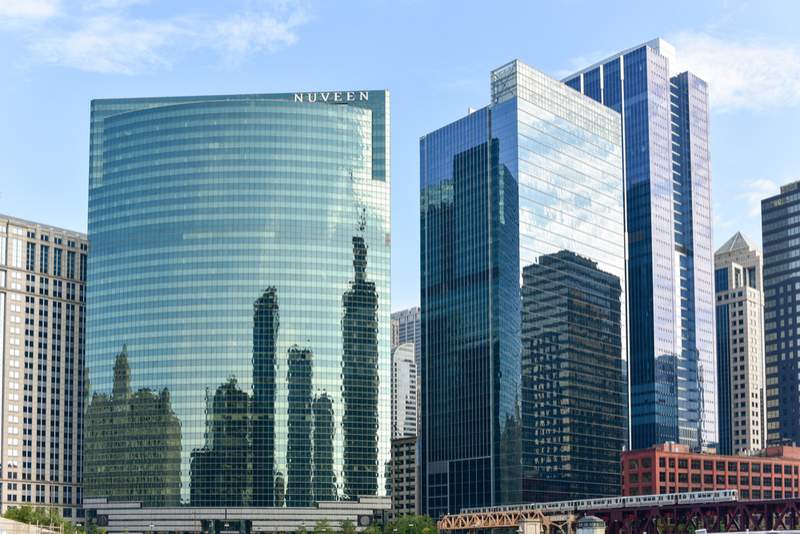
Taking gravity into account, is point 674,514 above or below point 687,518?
above

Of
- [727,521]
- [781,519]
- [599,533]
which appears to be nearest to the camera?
[599,533]

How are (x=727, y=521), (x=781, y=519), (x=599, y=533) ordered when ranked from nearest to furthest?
1. (x=599, y=533)
2. (x=781, y=519)
3. (x=727, y=521)

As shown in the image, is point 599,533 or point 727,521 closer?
point 599,533

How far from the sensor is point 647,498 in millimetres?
191500

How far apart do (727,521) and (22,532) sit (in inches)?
4039

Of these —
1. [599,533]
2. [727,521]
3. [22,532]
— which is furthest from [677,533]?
[22,532]

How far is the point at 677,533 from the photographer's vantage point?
583 feet

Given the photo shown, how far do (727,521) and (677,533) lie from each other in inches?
498

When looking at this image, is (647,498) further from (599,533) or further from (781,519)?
(599,533)

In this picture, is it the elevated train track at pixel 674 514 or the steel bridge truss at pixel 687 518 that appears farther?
the elevated train track at pixel 674 514

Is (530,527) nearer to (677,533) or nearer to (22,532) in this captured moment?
(677,533)

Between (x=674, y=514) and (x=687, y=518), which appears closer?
(x=674, y=514)

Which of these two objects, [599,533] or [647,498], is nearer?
[599,533]

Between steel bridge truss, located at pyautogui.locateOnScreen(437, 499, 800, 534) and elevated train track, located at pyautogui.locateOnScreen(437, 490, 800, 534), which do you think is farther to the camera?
elevated train track, located at pyautogui.locateOnScreen(437, 490, 800, 534)
